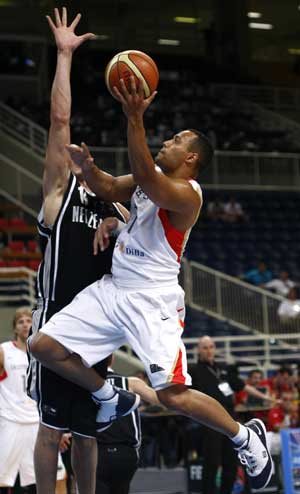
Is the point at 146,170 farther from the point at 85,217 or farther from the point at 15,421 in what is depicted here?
the point at 15,421

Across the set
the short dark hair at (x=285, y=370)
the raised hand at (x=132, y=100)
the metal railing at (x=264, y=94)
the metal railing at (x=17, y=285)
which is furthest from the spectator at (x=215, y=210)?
the raised hand at (x=132, y=100)

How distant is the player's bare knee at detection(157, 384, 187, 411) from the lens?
→ 6191mm

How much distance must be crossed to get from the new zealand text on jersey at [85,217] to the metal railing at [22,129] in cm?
1684

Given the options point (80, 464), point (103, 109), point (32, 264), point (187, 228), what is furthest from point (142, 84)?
point (103, 109)

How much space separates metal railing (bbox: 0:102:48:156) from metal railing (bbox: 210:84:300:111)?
6.99 meters

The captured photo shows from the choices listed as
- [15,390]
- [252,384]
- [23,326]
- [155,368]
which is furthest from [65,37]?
[252,384]

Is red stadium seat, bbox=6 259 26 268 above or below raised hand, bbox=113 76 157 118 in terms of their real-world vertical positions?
below

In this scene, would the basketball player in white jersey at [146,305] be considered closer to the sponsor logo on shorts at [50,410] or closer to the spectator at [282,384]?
the sponsor logo on shorts at [50,410]

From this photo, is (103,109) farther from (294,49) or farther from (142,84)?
(142,84)

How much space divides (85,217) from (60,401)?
112 centimetres

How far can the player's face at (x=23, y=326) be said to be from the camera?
911 cm

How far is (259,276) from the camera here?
20.8 metres

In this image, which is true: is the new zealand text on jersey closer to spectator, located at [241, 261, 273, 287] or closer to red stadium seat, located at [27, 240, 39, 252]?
red stadium seat, located at [27, 240, 39, 252]

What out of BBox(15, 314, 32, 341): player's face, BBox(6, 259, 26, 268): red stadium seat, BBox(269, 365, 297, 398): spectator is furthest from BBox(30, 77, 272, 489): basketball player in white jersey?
BBox(6, 259, 26, 268): red stadium seat
